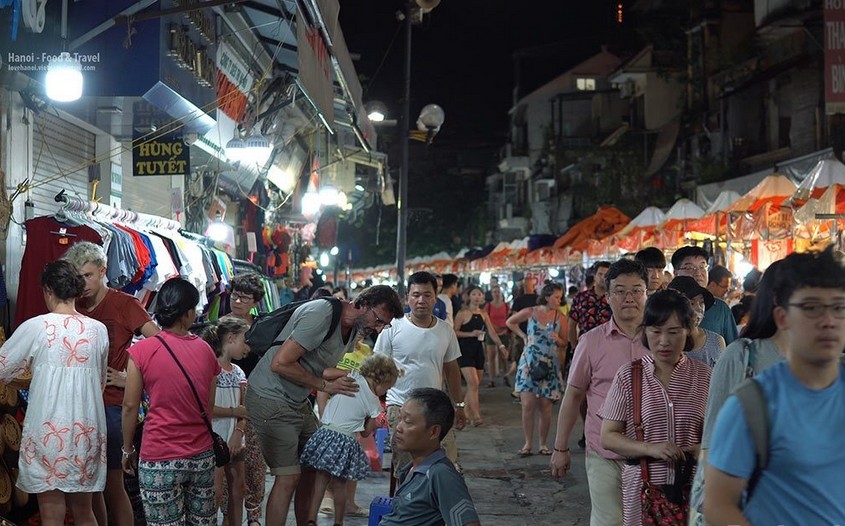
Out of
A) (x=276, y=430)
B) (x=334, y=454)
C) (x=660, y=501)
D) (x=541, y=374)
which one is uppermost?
(x=541, y=374)

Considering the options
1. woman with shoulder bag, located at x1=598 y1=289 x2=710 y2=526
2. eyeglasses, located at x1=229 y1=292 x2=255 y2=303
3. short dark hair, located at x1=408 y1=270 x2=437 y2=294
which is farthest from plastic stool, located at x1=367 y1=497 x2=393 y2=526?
eyeglasses, located at x1=229 y1=292 x2=255 y2=303

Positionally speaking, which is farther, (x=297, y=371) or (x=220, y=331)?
(x=220, y=331)

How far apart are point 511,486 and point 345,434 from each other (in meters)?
3.62

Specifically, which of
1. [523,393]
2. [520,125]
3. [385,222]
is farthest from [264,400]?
[520,125]

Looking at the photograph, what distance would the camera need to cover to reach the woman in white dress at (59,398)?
6.20 m

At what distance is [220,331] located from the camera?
7.63 m

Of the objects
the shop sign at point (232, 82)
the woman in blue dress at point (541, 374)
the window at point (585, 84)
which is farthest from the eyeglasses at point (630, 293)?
the window at point (585, 84)

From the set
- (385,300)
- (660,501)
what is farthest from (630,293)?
(385,300)

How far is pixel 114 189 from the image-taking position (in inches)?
450

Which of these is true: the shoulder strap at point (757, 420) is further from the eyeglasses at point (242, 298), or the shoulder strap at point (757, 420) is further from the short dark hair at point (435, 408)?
the eyeglasses at point (242, 298)

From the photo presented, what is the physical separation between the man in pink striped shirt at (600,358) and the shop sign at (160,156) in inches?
243

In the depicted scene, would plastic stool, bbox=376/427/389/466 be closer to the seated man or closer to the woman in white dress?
the woman in white dress

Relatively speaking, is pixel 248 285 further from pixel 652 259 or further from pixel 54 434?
pixel 652 259

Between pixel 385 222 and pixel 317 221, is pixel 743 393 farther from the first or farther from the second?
pixel 385 222
